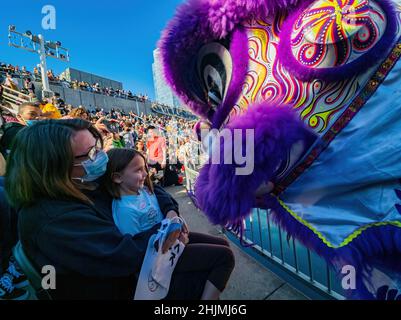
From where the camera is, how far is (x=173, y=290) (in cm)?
115

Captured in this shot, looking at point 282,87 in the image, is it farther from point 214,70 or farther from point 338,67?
point 214,70

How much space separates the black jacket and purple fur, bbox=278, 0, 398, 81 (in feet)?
2.91

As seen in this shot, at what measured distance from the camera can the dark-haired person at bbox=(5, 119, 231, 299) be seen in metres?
0.91

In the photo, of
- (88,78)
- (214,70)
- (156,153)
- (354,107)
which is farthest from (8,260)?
(88,78)

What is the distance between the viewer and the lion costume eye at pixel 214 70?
895 mm

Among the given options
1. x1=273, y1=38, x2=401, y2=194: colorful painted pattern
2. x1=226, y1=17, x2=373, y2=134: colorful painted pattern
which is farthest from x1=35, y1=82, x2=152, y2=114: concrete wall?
A: x1=273, y1=38, x2=401, y2=194: colorful painted pattern

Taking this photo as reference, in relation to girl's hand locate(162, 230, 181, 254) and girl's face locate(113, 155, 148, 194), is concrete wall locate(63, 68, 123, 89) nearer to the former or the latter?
girl's face locate(113, 155, 148, 194)

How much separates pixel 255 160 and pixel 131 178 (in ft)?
3.39

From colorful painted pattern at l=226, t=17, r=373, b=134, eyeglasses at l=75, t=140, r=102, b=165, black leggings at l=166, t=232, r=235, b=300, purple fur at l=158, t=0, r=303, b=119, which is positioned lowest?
black leggings at l=166, t=232, r=235, b=300

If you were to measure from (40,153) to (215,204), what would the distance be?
2.69 ft

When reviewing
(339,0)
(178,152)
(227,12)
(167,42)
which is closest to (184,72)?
(167,42)

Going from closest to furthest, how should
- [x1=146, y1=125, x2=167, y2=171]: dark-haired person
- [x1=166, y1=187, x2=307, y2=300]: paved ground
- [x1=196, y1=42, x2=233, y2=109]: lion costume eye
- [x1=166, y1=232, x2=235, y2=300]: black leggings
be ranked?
[x1=196, y1=42, x2=233, y2=109]: lion costume eye < [x1=166, y1=232, x2=235, y2=300]: black leggings < [x1=166, y1=187, x2=307, y2=300]: paved ground < [x1=146, y1=125, x2=167, y2=171]: dark-haired person

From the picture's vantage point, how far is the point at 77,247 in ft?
2.95
